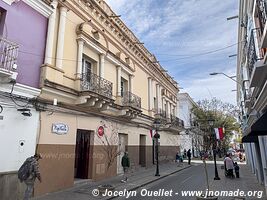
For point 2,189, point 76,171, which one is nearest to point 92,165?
point 76,171

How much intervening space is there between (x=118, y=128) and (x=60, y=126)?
565 centimetres

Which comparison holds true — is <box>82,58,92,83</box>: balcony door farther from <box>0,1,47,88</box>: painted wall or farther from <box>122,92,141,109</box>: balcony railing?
<box>122,92,141,109</box>: balcony railing

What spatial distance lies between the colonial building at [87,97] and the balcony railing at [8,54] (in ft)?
5.19

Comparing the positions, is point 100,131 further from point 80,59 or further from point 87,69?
point 80,59

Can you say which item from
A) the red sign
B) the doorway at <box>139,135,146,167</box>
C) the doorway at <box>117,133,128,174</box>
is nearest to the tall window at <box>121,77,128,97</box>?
the doorway at <box>117,133,128,174</box>

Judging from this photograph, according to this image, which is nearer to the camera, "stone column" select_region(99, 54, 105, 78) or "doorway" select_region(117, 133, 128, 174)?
"stone column" select_region(99, 54, 105, 78)

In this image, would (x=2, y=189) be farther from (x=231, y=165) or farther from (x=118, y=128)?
(x=231, y=165)

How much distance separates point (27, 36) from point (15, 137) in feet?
13.0

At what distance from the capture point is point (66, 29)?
11461 mm

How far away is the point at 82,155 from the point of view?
1280 cm

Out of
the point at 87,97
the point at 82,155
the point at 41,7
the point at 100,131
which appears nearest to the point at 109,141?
the point at 100,131

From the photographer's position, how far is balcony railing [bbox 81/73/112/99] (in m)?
12.0

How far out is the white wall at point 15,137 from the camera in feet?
26.1

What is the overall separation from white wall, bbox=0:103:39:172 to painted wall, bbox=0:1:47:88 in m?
1.33
